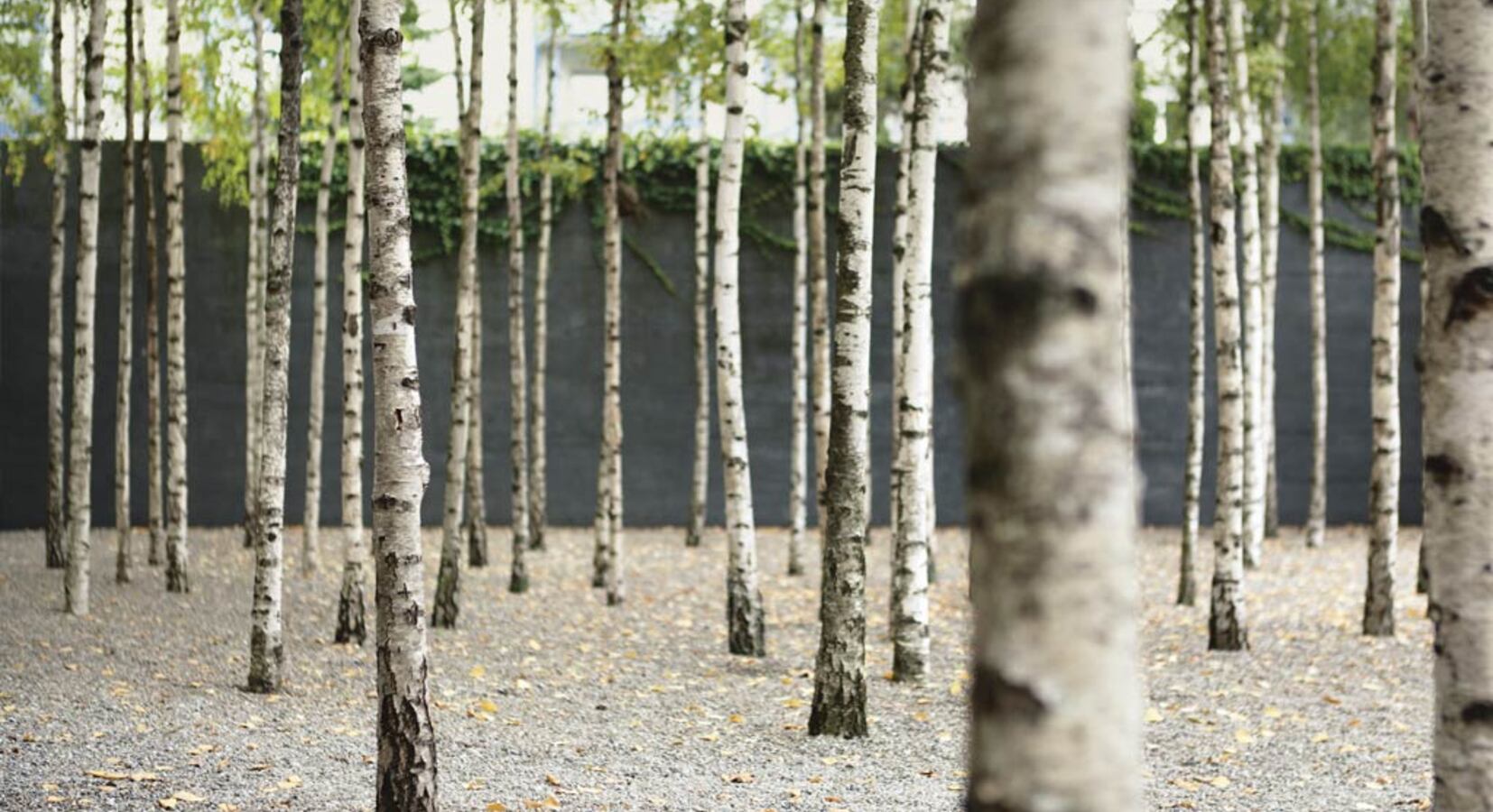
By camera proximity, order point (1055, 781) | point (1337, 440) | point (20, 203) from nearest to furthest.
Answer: point (1055, 781) < point (20, 203) < point (1337, 440)

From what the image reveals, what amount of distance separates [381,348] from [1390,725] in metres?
5.56

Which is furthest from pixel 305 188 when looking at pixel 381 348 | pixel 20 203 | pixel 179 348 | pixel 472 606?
pixel 381 348

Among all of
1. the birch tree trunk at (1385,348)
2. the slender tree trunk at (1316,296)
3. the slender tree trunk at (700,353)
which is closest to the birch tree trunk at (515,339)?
the slender tree trunk at (700,353)

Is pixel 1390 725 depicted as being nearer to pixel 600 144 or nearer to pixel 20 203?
pixel 600 144

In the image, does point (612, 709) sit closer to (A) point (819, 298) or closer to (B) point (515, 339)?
(A) point (819, 298)

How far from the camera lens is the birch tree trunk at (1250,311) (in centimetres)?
1224

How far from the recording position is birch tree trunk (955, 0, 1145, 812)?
6.38 feet

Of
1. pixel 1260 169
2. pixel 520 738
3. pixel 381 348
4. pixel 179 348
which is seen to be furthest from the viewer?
pixel 1260 169

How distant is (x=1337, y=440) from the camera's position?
19.2 metres

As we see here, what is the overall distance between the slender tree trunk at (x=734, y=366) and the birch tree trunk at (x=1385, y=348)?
4.25m

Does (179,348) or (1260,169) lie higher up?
(1260,169)

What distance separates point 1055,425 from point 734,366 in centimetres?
738

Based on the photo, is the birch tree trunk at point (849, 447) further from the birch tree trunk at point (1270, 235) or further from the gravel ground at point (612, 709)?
the birch tree trunk at point (1270, 235)

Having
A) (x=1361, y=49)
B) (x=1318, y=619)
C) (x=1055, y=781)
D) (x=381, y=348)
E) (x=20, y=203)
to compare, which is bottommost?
(x=1318, y=619)
